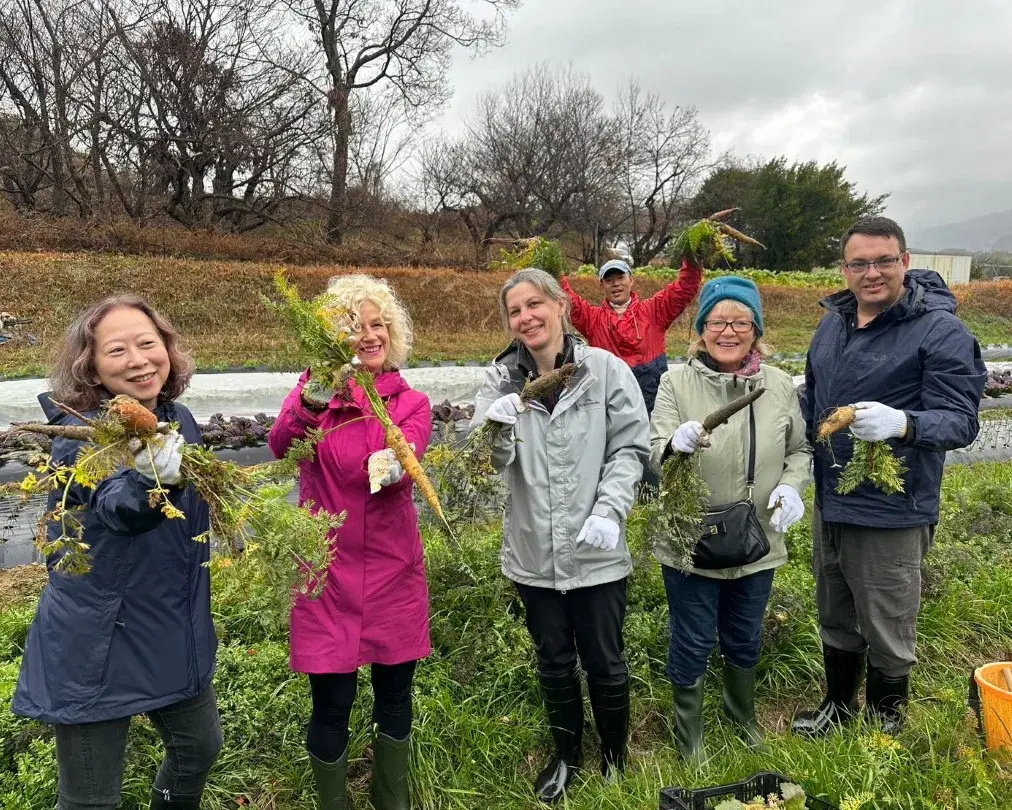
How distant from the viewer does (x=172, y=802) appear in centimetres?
210

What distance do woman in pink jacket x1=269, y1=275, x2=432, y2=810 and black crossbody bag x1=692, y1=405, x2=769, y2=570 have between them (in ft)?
3.41

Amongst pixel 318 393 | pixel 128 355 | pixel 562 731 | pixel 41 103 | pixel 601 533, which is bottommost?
pixel 562 731

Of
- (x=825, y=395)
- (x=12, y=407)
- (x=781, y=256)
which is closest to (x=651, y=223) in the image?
(x=781, y=256)

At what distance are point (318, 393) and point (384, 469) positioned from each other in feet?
1.10

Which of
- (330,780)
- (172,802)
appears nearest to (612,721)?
(330,780)

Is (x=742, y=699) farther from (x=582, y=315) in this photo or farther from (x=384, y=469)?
(x=582, y=315)

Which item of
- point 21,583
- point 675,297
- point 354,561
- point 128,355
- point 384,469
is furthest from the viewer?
point 675,297

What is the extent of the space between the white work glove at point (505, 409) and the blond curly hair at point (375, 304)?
38 cm

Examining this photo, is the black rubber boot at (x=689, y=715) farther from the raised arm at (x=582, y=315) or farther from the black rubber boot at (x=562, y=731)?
the raised arm at (x=582, y=315)

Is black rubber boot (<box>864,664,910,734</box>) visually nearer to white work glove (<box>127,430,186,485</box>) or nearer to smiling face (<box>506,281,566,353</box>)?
smiling face (<box>506,281,566,353</box>)

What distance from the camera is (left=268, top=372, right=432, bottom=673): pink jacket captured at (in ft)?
7.04

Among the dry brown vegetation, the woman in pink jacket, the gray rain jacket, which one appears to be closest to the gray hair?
the gray rain jacket

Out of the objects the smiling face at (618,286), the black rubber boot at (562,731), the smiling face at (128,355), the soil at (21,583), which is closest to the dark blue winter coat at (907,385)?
the black rubber boot at (562,731)

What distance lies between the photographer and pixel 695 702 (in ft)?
9.05
